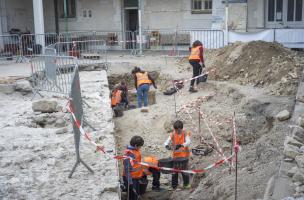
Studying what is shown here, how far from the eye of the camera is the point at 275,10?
24.0m

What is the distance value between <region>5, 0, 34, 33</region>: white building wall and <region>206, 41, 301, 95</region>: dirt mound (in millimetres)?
14510

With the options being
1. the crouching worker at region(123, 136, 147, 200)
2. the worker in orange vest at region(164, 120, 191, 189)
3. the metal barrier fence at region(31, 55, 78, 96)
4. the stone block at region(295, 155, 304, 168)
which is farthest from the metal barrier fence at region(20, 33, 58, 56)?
the stone block at region(295, 155, 304, 168)

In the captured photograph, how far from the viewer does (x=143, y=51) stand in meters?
24.8

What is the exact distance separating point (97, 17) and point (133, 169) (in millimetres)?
21560

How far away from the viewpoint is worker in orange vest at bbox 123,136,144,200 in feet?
26.0

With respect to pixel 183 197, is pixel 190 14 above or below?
above

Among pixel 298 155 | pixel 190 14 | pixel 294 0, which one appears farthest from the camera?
pixel 190 14

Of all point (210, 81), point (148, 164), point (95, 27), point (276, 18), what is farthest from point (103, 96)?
point (95, 27)

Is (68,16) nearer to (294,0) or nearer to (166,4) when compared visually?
(166,4)

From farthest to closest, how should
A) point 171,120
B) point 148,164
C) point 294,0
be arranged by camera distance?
1. point 294,0
2. point 171,120
3. point 148,164

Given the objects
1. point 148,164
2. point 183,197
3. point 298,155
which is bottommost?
point 183,197

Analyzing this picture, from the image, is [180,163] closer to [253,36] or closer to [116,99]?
[116,99]

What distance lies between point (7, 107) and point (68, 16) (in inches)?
681

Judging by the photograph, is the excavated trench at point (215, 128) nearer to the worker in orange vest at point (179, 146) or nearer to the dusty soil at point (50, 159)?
the worker in orange vest at point (179, 146)
